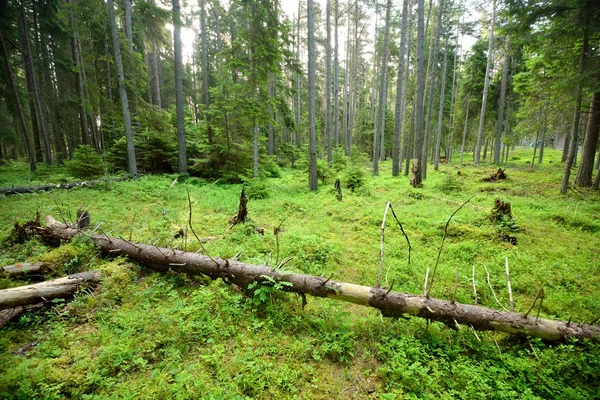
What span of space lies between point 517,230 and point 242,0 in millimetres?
13254

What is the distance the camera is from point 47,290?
355cm

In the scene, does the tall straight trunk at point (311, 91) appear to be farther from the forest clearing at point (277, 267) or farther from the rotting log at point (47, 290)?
the rotting log at point (47, 290)

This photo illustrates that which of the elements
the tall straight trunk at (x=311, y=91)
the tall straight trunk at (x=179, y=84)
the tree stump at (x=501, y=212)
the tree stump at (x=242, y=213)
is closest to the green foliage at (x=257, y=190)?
the tall straight trunk at (x=311, y=91)

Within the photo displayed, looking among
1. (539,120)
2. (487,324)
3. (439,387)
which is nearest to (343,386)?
(439,387)

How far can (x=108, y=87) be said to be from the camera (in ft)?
41.8

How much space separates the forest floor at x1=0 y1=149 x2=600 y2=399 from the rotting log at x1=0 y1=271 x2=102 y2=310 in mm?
159

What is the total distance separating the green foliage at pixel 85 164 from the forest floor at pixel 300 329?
238 inches

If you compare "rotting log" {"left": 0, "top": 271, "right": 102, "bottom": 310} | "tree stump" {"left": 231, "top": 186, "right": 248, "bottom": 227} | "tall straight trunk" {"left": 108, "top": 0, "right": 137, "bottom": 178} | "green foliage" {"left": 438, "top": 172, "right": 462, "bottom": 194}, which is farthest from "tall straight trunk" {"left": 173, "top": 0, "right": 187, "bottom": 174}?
"green foliage" {"left": 438, "top": 172, "right": 462, "bottom": 194}

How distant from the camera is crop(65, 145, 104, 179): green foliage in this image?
12070 millimetres

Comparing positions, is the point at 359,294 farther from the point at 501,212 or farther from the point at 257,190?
the point at 257,190

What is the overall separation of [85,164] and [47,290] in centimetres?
1143

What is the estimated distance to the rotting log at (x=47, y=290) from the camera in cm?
320

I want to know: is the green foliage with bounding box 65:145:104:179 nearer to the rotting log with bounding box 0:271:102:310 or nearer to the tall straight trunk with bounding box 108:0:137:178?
the tall straight trunk with bounding box 108:0:137:178

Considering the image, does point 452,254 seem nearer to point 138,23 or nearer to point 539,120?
point 539,120
